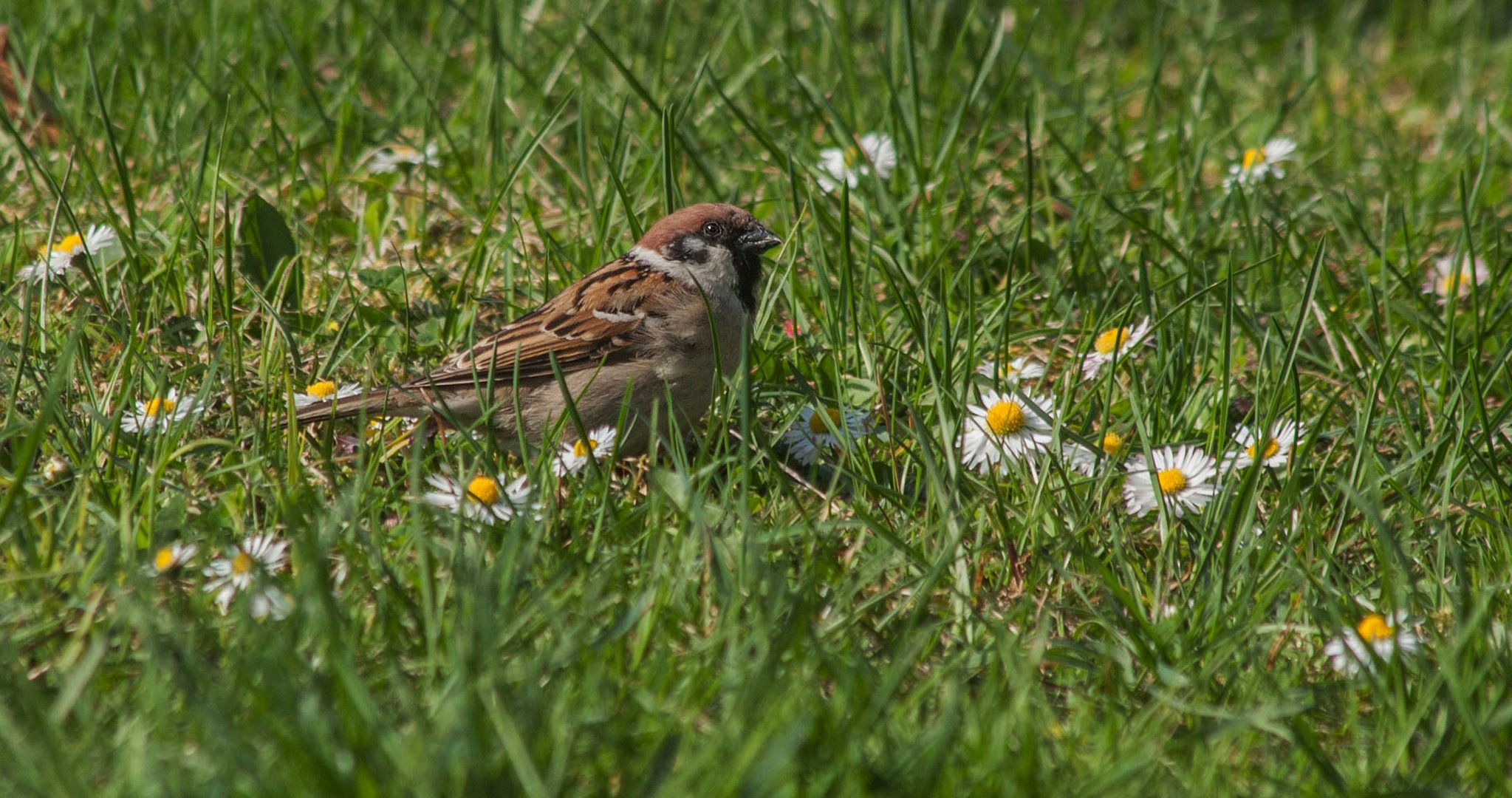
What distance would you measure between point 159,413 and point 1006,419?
1.92m

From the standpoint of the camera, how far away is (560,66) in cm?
531

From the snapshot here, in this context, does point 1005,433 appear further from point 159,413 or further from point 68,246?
point 68,246

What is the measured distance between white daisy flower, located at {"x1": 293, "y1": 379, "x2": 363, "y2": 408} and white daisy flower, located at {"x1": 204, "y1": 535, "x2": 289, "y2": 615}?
0.73 metres

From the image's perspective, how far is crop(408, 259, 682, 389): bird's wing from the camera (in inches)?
153

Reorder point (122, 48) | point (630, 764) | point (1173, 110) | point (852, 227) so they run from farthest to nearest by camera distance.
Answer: point (1173, 110) < point (122, 48) < point (852, 227) < point (630, 764)

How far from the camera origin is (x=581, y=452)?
11.1 ft

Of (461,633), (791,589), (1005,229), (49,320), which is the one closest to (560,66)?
(1005,229)

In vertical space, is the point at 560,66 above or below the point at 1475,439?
below

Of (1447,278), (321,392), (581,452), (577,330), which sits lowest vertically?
(321,392)

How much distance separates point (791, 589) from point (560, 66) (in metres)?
2.98

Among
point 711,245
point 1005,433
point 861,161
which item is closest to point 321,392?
point 711,245

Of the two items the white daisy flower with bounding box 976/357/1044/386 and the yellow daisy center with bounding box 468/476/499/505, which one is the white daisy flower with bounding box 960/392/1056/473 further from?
the yellow daisy center with bounding box 468/476/499/505

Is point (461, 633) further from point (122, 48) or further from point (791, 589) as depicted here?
point (122, 48)

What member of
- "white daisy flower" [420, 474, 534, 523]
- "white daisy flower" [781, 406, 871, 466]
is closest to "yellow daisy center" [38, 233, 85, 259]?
"white daisy flower" [420, 474, 534, 523]
